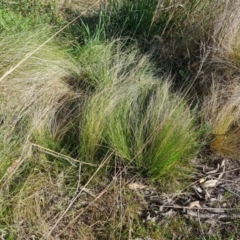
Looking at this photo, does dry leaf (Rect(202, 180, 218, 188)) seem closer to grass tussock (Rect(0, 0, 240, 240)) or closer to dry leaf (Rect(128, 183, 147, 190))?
grass tussock (Rect(0, 0, 240, 240))

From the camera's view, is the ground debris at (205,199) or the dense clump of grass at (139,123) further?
the dense clump of grass at (139,123)

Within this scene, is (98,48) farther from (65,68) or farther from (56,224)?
(56,224)

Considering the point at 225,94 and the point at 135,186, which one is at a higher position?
the point at 225,94

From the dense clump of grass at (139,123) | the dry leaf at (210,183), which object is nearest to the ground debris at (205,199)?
the dry leaf at (210,183)

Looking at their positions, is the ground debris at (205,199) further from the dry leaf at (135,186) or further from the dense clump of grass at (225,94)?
the dense clump of grass at (225,94)

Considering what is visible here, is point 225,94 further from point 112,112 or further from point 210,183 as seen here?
point 112,112

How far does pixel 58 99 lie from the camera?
3092mm

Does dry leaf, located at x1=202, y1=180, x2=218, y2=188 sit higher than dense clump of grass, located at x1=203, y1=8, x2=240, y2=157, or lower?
lower

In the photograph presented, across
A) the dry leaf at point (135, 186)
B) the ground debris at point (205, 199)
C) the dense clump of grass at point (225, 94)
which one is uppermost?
the dense clump of grass at point (225, 94)

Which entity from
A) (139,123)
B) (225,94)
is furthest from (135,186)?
(225,94)

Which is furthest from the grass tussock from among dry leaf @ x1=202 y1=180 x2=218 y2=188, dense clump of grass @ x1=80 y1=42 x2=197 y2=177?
dry leaf @ x1=202 y1=180 x2=218 y2=188

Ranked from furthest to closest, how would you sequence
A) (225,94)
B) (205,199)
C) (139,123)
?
1. (225,94)
2. (139,123)
3. (205,199)

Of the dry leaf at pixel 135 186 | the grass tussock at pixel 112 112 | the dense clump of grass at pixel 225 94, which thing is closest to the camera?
the grass tussock at pixel 112 112

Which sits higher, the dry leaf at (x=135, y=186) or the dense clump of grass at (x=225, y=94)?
the dense clump of grass at (x=225, y=94)
